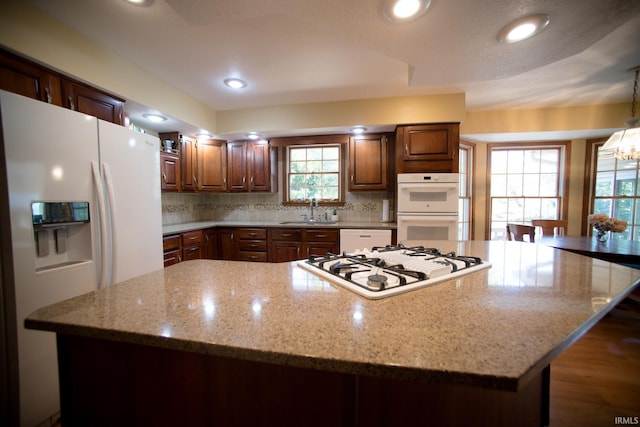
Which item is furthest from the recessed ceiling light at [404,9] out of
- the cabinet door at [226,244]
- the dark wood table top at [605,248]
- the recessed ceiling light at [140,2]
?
the cabinet door at [226,244]

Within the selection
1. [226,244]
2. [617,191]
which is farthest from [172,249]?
[617,191]

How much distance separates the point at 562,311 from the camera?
0.69 metres

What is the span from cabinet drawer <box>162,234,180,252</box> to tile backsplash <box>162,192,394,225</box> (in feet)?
2.60

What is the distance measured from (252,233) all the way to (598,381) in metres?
3.43

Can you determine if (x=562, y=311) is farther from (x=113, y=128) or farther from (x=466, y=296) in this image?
(x=113, y=128)

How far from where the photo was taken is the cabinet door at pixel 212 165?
3.52m

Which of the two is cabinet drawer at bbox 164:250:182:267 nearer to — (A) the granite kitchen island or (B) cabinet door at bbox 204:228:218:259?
(B) cabinet door at bbox 204:228:218:259

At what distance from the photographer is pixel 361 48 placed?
209cm

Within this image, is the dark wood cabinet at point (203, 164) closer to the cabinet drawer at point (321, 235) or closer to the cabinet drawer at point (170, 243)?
the cabinet drawer at point (170, 243)

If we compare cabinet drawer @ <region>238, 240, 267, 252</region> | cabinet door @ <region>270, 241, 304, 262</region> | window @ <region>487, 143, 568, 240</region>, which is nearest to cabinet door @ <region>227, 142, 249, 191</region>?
cabinet drawer @ <region>238, 240, 267, 252</region>

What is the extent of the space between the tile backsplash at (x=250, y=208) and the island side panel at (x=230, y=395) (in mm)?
3018

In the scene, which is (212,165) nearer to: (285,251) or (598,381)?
(285,251)

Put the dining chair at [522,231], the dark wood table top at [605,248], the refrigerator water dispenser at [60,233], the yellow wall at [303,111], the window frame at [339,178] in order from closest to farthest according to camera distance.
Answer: the refrigerator water dispenser at [60,233] → the yellow wall at [303,111] → the dark wood table top at [605,248] → the dining chair at [522,231] → the window frame at [339,178]

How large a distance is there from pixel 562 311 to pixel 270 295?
83 centimetres
